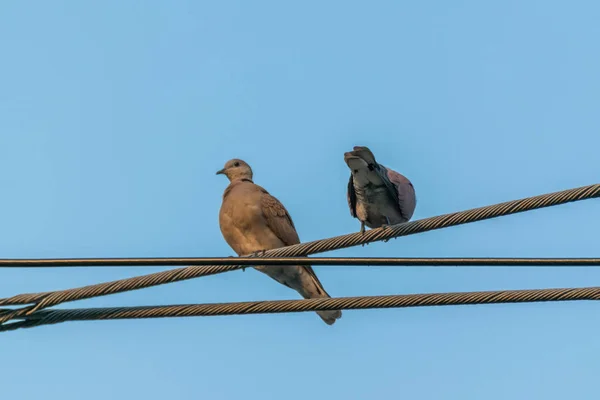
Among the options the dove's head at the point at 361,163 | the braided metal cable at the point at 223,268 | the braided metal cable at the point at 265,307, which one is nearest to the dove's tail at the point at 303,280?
the dove's head at the point at 361,163

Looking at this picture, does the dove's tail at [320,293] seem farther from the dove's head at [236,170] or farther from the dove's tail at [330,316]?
the dove's head at [236,170]

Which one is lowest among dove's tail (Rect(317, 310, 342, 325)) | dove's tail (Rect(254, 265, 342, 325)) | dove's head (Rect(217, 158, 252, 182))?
dove's tail (Rect(317, 310, 342, 325))

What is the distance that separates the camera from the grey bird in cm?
870

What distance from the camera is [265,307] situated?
6.45 m

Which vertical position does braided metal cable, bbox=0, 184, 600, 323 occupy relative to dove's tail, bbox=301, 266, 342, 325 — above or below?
below

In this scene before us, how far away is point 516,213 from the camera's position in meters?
6.08

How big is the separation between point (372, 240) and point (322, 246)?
3.19 feet

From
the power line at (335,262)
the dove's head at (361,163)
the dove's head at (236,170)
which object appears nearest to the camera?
the power line at (335,262)

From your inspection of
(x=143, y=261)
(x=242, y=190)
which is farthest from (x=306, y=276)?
(x=143, y=261)

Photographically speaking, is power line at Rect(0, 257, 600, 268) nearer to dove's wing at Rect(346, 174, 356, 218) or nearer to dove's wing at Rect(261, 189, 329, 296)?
dove's wing at Rect(346, 174, 356, 218)

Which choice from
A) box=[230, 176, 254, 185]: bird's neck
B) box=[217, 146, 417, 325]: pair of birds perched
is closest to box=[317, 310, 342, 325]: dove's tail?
box=[217, 146, 417, 325]: pair of birds perched

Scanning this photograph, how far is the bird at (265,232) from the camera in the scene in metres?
9.93

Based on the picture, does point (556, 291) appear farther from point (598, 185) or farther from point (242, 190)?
point (242, 190)

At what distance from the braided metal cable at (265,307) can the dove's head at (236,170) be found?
202 inches
